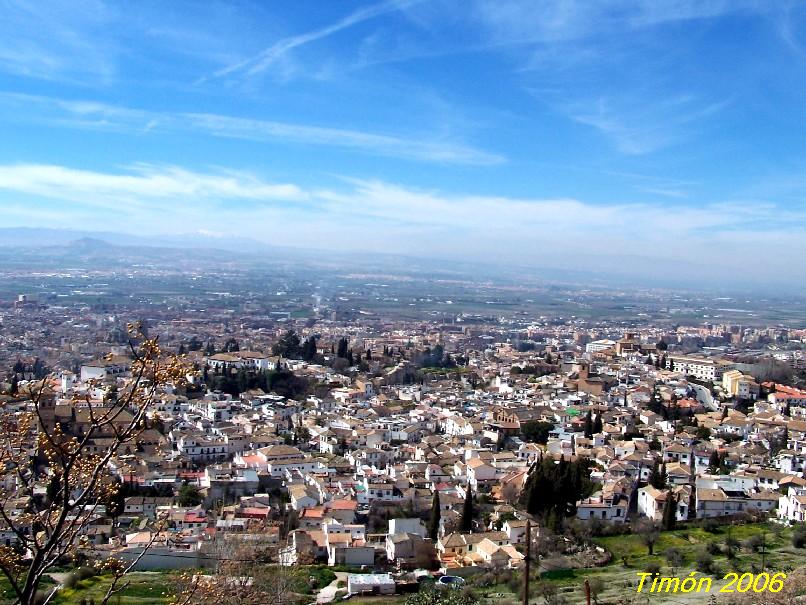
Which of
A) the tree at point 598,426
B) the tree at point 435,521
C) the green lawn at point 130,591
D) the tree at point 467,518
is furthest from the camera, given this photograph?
the tree at point 598,426

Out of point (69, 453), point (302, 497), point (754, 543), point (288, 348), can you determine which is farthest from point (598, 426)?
point (69, 453)

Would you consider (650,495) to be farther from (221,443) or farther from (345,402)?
(345,402)

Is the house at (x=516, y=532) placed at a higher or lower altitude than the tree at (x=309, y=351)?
lower

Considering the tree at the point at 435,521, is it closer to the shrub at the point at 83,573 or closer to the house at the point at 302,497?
the house at the point at 302,497

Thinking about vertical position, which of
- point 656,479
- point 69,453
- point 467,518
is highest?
point 69,453

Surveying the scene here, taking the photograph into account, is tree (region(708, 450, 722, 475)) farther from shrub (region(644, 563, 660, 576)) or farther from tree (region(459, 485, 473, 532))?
shrub (region(644, 563, 660, 576))

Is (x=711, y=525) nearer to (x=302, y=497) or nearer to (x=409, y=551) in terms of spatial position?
(x=409, y=551)

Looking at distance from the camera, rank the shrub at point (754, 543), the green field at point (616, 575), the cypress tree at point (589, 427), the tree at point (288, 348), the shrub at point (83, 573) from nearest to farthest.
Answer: the green field at point (616, 575), the shrub at point (83, 573), the shrub at point (754, 543), the cypress tree at point (589, 427), the tree at point (288, 348)

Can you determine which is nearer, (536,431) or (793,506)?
(793,506)

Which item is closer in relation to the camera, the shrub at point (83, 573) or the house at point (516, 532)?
the shrub at point (83, 573)

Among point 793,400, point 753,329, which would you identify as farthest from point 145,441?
point 753,329

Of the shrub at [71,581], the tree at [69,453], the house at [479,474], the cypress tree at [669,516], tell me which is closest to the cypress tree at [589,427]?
the house at [479,474]

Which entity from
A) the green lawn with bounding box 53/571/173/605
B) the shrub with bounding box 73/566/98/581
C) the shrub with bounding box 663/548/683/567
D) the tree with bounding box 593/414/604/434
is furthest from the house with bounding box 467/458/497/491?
the shrub with bounding box 73/566/98/581

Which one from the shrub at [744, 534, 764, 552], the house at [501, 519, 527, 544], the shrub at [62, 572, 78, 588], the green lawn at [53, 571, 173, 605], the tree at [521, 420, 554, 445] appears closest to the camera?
the green lawn at [53, 571, 173, 605]
